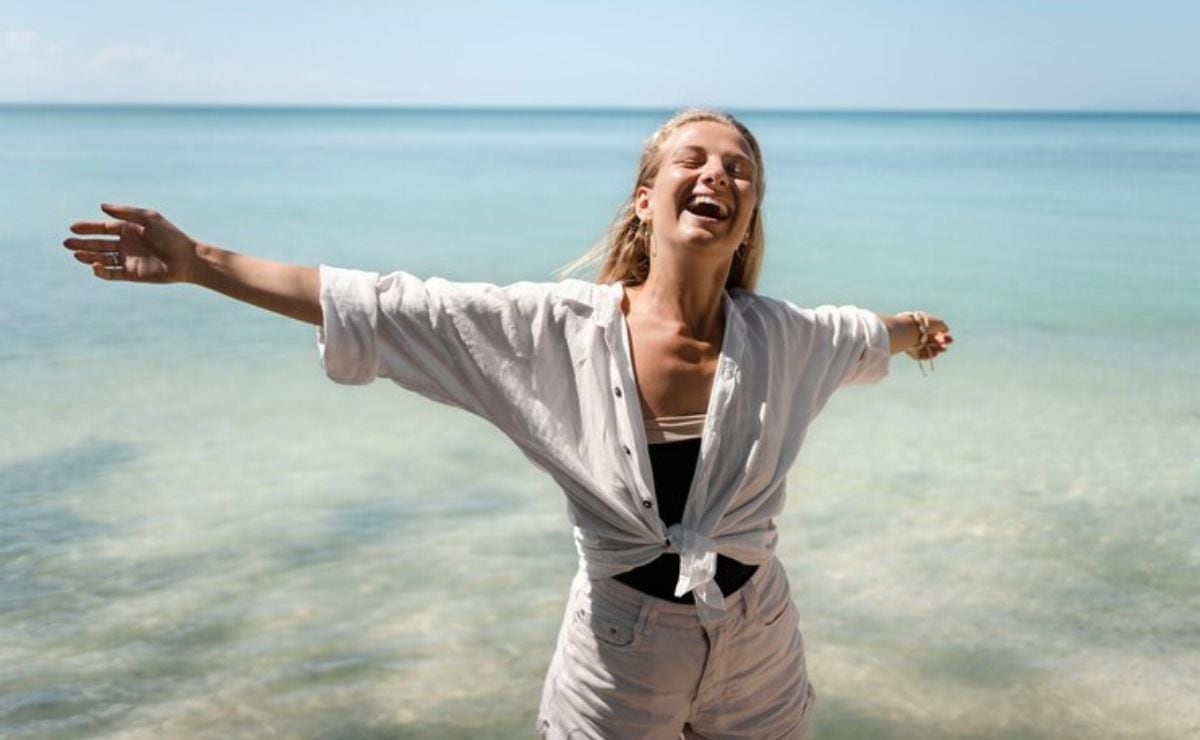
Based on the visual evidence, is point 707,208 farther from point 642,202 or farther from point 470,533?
point 470,533

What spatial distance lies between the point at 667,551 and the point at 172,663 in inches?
109

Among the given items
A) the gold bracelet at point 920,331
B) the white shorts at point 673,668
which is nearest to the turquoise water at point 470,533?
the gold bracelet at point 920,331

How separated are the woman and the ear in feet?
0.32

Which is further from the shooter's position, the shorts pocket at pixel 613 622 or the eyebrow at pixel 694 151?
the eyebrow at pixel 694 151

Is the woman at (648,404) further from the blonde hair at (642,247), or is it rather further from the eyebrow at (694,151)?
the blonde hair at (642,247)

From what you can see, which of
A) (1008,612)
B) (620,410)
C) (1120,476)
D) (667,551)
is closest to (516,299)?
(620,410)

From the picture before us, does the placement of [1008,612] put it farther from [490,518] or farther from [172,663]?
[172,663]

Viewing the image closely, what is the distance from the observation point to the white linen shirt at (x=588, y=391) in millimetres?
2334

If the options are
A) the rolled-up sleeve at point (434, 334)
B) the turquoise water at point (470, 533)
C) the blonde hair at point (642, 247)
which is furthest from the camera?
the turquoise water at point (470, 533)

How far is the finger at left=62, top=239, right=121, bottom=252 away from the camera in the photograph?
2.22 m

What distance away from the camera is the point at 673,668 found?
2.36 meters

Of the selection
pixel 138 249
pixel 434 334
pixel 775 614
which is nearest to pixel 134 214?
pixel 138 249

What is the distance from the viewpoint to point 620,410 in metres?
2.37

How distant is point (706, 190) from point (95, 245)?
1.00 meters
